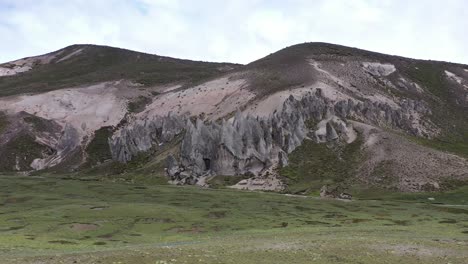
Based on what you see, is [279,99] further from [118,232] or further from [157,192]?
[118,232]

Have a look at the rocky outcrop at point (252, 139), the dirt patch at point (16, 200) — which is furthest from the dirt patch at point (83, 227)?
the rocky outcrop at point (252, 139)

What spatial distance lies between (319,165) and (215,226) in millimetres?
84717

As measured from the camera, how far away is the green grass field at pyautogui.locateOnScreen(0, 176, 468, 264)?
46.0m

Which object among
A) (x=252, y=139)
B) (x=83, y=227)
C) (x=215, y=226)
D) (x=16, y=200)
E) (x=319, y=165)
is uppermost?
(x=252, y=139)

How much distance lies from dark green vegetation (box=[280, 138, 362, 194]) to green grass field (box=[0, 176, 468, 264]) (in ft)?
43.4

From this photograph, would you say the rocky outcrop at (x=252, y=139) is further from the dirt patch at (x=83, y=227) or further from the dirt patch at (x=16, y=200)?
the dirt patch at (x=83, y=227)

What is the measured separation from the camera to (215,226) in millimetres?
80312

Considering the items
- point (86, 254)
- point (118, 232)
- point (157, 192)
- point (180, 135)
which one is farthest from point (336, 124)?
point (86, 254)

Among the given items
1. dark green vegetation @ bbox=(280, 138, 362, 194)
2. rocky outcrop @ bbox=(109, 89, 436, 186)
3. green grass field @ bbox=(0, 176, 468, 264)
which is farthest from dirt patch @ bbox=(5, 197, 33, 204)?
dark green vegetation @ bbox=(280, 138, 362, 194)

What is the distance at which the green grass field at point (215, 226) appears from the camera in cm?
4603

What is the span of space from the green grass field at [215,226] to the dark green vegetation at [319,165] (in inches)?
521

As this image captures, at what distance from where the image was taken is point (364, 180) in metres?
150

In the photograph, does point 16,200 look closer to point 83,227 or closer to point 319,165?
point 83,227

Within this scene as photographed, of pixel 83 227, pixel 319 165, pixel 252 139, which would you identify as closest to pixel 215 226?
pixel 83 227
